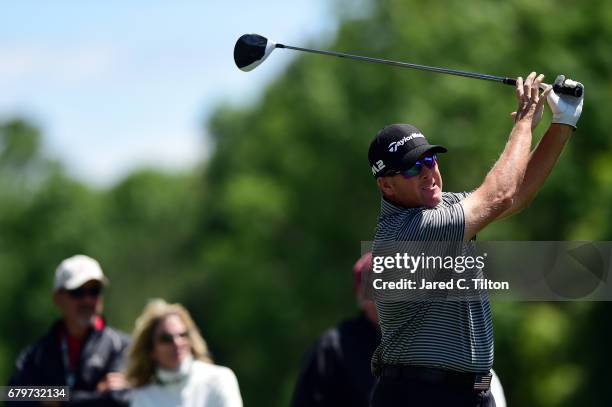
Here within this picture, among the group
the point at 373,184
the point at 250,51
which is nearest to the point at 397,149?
the point at 250,51

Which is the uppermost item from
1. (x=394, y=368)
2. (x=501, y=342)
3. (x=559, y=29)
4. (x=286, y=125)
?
(x=559, y=29)

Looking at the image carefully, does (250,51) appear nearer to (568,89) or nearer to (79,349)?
(568,89)

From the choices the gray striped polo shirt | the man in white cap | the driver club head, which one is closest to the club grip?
the gray striped polo shirt

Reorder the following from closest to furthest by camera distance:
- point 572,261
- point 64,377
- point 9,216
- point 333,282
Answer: point 572,261, point 64,377, point 333,282, point 9,216

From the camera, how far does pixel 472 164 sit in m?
32.5

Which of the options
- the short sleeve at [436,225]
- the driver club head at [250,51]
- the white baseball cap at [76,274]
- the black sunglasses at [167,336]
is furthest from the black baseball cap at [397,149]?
the white baseball cap at [76,274]

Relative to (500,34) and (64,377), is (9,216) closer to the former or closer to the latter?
(500,34)

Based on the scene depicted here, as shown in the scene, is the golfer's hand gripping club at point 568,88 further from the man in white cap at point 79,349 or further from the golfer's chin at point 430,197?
the man in white cap at point 79,349

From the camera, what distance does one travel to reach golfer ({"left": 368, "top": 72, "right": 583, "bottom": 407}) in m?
5.11

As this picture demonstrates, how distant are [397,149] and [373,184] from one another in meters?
28.5

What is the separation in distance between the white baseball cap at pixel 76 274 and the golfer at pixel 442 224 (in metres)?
4.01

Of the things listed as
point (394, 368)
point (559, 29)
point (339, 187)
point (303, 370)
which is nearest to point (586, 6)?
point (559, 29)

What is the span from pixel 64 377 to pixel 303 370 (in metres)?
1.83

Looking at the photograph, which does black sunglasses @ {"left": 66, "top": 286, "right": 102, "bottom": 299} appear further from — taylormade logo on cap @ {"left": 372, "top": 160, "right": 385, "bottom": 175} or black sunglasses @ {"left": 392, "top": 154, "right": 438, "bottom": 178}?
black sunglasses @ {"left": 392, "top": 154, "right": 438, "bottom": 178}
